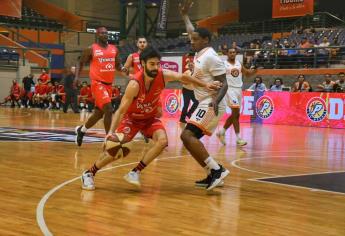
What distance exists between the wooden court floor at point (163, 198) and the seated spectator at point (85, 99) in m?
14.9

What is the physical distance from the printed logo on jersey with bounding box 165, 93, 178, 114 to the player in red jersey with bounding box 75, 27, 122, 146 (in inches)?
443

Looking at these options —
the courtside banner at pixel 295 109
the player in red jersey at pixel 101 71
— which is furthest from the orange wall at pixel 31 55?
the player in red jersey at pixel 101 71

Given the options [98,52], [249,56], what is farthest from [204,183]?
[249,56]

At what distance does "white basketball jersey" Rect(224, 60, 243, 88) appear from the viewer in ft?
35.0

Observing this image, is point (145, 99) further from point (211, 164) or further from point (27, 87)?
point (27, 87)

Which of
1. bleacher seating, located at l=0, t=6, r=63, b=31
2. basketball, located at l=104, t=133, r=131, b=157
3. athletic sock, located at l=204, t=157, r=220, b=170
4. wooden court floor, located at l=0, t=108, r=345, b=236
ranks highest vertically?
bleacher seating, located at l=0, t=6, r=63, b=31

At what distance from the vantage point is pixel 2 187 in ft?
18.1

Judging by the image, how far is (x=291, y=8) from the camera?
101 feet

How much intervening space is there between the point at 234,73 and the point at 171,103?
33.5 ft

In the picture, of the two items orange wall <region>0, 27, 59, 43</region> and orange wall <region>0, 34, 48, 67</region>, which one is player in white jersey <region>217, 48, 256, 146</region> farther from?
orange wall <region>0, 27, 59, 43</region>

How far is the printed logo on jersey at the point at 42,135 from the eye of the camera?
10.5m

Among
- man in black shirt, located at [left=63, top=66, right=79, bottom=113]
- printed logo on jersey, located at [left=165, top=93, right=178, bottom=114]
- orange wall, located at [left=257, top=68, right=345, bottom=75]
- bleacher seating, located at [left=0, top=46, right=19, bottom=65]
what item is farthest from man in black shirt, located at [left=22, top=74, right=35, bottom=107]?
orange wall, located at [left=257, top=68, right=345, bottom=75]

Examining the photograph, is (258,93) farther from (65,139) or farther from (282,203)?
(282,203)

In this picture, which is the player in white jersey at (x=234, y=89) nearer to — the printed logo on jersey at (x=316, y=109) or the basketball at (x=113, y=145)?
the basketball at (x=113, y=145)
